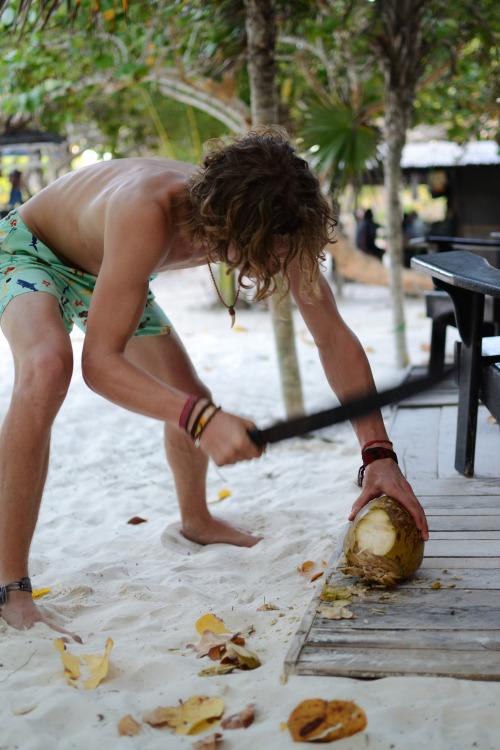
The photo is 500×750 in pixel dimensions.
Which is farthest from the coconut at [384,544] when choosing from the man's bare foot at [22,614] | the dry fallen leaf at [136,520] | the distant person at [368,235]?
the distant person at [368,235]

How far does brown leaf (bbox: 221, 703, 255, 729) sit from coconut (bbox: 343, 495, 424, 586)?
51 cm

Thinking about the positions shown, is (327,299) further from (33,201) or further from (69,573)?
(69,573)

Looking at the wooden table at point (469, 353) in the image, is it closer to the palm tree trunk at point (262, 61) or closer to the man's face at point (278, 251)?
the man's face at point (278, 251)

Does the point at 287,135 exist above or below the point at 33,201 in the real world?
above

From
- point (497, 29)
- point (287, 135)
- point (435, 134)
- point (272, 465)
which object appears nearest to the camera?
point (287, 135)

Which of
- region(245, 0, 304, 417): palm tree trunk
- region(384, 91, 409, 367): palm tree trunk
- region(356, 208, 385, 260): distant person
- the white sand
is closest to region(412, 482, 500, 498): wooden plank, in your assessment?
the white sand

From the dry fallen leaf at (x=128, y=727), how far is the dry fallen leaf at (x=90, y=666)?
176mm

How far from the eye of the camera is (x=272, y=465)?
3787mm

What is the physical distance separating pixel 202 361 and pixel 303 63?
331 cm

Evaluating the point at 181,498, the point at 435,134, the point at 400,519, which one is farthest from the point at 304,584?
the point at 435,134

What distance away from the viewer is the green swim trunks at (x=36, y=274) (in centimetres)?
204

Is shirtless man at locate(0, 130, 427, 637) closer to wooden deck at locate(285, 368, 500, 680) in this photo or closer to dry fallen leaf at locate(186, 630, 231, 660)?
wooden deck at locate(285, 368, 500, 680)

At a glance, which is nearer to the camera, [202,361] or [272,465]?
[272,465]

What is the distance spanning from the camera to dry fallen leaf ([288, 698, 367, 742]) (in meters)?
1.26
